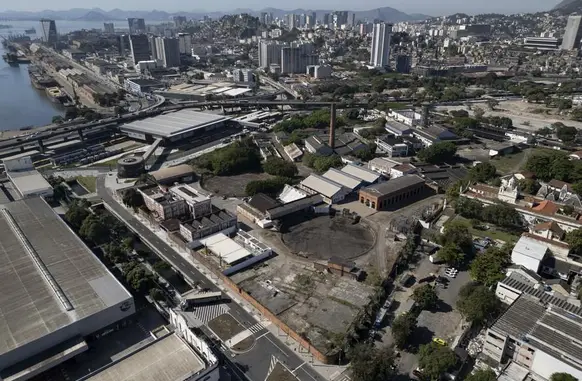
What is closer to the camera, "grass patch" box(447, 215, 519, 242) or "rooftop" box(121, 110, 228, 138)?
"grass patch" box(447, 215, 519, 242)

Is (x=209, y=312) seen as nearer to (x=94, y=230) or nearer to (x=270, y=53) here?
(x=94, y=230)

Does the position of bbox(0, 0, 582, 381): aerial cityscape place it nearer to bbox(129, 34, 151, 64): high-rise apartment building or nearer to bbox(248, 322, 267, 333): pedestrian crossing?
bbox(248, 322, 267, 333): pedestrian crossing

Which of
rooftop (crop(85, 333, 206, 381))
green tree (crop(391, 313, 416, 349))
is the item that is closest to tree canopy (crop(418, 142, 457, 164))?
green tree (crop(391, 313, 416, 349))

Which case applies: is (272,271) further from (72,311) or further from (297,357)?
(72,311)

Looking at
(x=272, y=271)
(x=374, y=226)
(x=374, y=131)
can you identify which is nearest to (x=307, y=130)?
(x=374, y=131)

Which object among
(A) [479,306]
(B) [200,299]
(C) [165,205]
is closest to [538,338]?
(A) [479,306]
